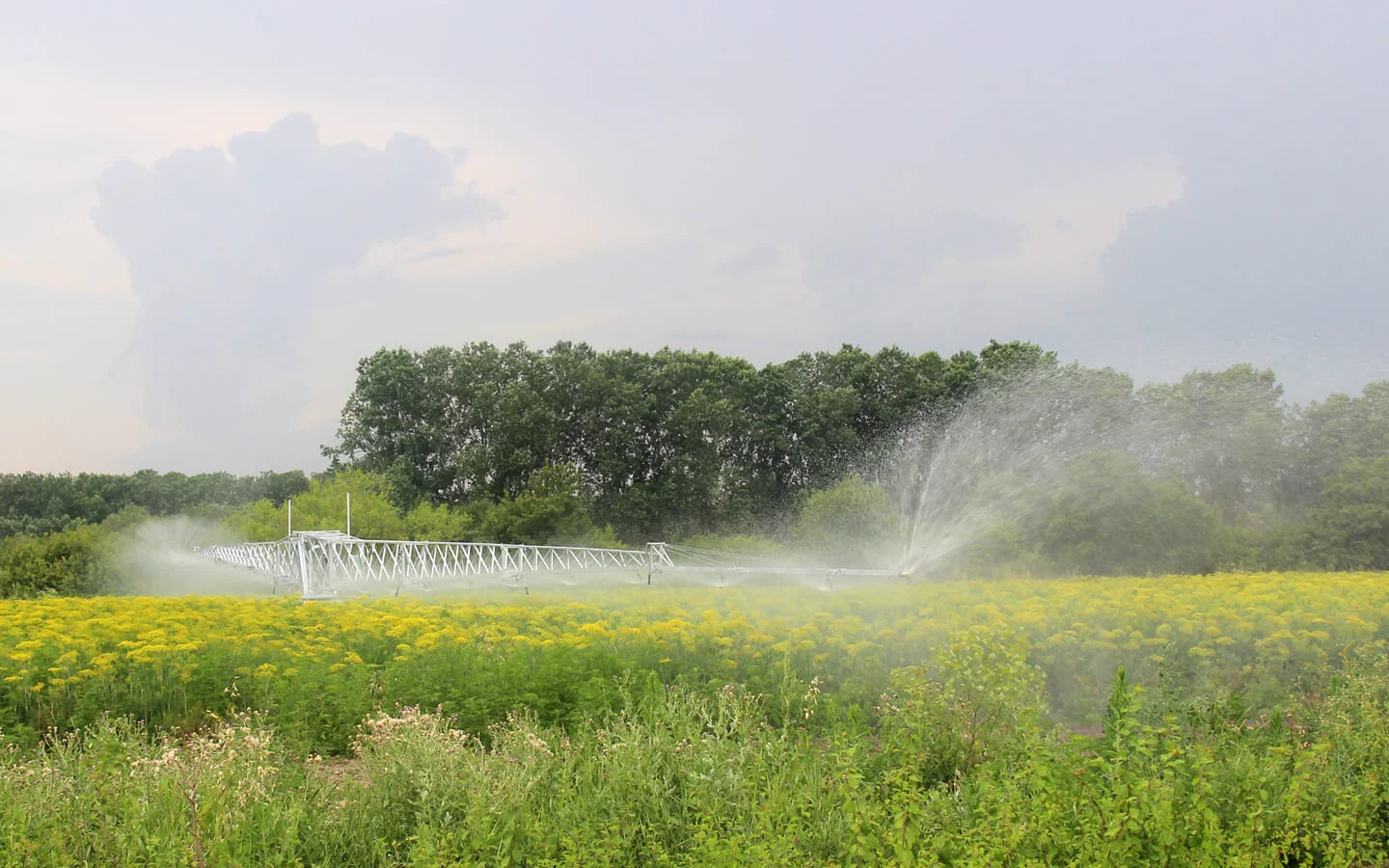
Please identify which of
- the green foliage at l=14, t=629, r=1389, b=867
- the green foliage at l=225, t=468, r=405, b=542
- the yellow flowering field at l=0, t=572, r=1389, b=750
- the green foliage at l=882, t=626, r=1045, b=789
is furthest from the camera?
the green foliage at l=225, t=468, r=405, b=542

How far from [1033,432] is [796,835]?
3945 cm

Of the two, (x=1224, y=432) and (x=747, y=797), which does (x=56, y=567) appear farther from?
(x=1224, y=432)

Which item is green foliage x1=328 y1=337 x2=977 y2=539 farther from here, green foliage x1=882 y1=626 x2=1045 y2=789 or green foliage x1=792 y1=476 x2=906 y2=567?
green foliage x1=882 y1=626 x2=1045 y2=789

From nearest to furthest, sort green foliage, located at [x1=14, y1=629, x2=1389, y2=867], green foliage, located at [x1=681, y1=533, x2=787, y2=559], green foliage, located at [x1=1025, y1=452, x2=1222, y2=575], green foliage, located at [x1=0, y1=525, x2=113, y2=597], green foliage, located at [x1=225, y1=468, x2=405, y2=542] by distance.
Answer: green foliage, located at [x1=14, y1=629, x2=1389, y2=867]
green foliage, located at [x1=1025, y1=452, x2=1222, y2=575]
green foliage, located at [x1=0, y1=525, x2=113, y2=597]
green foliage, located at [x1=225, y1=468, x2=405, y2=542]
green foliage, located at [x1=681, y1=533, x2=787, y2=559]

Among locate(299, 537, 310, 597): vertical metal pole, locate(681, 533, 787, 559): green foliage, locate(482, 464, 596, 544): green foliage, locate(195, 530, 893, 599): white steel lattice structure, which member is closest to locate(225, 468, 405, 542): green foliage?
locate(482, 464, 596, 544): green foliage

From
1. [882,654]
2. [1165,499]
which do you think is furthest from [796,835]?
[1165,499]

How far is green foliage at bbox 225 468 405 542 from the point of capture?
1563 inches

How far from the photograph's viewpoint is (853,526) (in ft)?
127

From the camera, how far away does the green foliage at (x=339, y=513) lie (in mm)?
39688

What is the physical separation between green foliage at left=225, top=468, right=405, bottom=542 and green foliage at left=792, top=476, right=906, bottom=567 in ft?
54.0

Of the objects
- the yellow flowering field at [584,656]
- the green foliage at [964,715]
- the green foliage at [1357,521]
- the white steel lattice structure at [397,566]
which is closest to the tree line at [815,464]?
the green foliage at [1357,521]

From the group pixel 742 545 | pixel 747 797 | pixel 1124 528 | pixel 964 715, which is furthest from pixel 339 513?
pixel 747 797

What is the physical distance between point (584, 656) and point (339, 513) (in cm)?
3506

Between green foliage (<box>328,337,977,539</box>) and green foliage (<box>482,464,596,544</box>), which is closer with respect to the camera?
green foliage (<box>482,464,596,544</box>)
